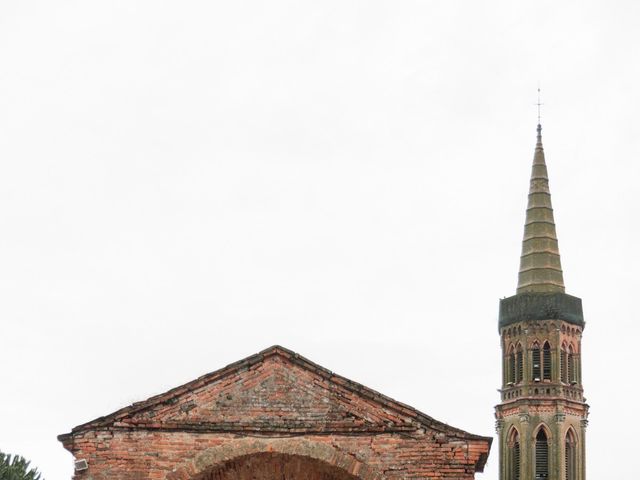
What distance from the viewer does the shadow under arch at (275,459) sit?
59.7 feet

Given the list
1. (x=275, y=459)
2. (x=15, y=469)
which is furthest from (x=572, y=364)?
(x=275, y=459)

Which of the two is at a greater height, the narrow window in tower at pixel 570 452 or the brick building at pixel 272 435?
the narrow window in tower at pixel 570 452

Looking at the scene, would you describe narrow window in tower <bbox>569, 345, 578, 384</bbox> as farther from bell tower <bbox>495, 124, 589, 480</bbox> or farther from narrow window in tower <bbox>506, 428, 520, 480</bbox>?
narrow window in tower <bbox>506, 428, 520, 480</bbox>

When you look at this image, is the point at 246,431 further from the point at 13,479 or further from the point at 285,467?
the point at 13,479

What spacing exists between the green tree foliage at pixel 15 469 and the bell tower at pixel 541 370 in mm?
39109

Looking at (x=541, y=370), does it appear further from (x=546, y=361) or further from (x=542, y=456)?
(x=542, y=456)

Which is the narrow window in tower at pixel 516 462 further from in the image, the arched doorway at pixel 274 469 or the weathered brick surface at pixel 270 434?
the arched doorway at pixel 274 469

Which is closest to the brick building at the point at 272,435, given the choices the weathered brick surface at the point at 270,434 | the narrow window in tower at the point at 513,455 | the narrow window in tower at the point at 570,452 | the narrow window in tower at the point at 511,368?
the weathered brick surface at the point at 270,434

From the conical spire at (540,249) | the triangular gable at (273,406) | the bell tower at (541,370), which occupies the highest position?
the conical spire at (540,249)

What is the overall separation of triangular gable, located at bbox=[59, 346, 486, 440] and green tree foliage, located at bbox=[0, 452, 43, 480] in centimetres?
1877

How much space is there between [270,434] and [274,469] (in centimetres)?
58

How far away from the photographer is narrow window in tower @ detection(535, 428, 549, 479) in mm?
72688

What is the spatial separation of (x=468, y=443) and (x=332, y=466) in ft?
5.57

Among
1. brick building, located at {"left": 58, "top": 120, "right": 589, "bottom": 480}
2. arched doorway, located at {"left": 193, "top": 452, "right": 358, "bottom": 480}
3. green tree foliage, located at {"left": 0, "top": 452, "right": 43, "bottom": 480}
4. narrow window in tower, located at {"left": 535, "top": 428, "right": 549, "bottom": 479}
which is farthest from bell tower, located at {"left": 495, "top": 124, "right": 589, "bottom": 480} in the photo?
brick building, located at {"left": 58, "top": 120, "right": 589, "bottom": 480}
